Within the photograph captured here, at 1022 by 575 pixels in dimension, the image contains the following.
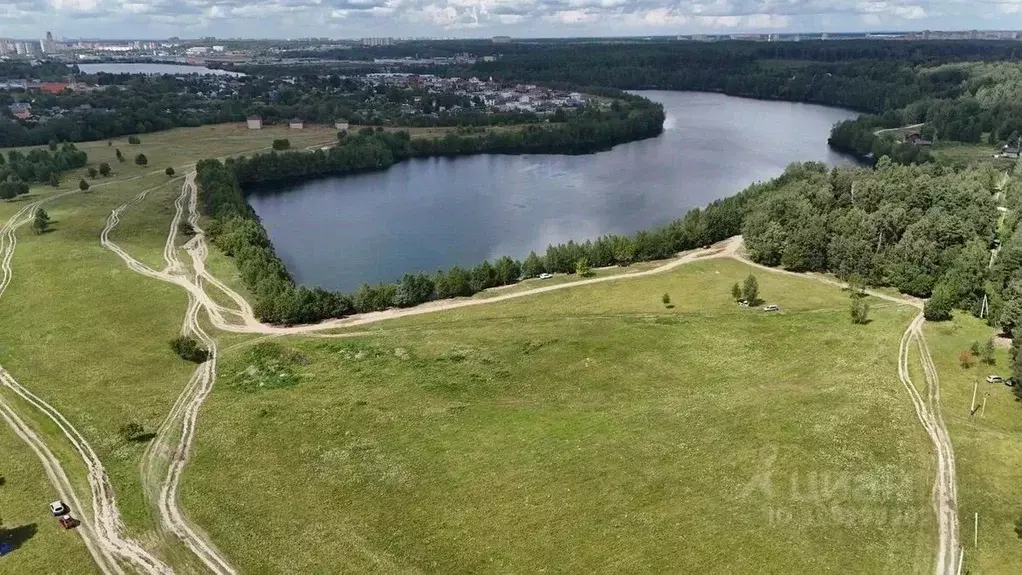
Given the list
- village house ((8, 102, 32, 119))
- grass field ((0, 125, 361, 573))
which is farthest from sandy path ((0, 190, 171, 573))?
village house ((8, 102, 32, 119))

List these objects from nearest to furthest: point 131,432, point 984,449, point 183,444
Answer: point 984,449 → point 183,444 → point 131,432

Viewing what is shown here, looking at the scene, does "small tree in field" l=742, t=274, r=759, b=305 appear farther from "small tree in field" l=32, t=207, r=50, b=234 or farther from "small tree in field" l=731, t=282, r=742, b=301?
"small tree in field" l=32, t=207, r=50, b=234

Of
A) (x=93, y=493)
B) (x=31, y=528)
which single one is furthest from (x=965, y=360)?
(x=31, y=528)

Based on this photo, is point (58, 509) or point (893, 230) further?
point (893, 230)

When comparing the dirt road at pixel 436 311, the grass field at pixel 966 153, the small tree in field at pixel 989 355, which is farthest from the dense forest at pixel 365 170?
the grass field at pixel 966 153

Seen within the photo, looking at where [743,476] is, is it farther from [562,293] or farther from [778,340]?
[562,293]

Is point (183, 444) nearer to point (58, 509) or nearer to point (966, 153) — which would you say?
point (58, 509)

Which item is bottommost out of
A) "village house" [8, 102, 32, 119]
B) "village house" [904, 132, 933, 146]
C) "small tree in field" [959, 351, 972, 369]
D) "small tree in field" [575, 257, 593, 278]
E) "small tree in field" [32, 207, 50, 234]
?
"small tree in field" [959, 351, 972, 369]
